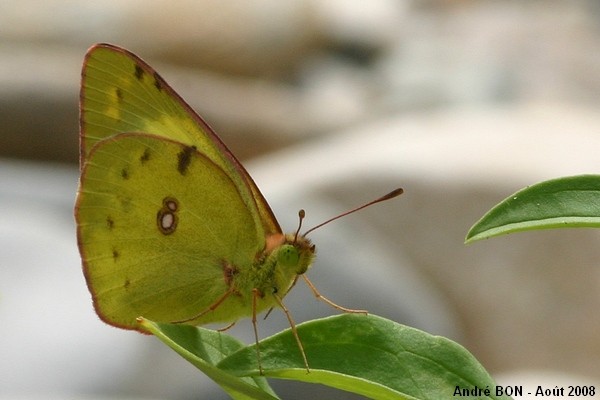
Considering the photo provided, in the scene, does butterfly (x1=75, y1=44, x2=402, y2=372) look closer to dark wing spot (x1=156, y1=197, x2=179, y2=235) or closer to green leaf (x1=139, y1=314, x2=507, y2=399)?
dark wing spot (x1=156, y1=197, x2=179, y2=235)

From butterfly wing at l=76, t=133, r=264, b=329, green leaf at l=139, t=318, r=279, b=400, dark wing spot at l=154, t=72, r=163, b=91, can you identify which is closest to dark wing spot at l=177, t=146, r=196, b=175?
butterfly wing at l=76, t=133, r=264, b=329

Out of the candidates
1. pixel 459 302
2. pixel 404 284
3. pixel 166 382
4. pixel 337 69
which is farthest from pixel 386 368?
pixel 337 69

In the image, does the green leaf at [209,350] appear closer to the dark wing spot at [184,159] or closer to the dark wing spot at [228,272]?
the dark wing spot at [228,272]

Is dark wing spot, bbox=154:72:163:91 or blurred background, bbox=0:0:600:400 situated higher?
blurred background, bbox=0:0:600:400

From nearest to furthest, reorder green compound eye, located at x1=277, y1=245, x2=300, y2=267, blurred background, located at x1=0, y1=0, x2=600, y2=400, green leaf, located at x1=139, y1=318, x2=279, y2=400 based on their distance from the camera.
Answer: green leaf, located at x1=139, y1=318, x2=279, y2=400
green compound eye, located at x1=277, y1=245, x2=300, y2=267
blurred background, located at x1=0, y1=0, x2=600, y2=400

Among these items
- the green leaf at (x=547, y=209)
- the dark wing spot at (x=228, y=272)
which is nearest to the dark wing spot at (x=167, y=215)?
the dark wing spot at (x=228, y=272)

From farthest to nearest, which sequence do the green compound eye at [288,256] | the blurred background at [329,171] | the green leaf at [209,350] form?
1. the blurred background at [329,171]
2. the green compound eye at [288,256]
3. the green leaf at [209,350]

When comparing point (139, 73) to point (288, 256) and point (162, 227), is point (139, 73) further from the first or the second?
point (288, 256)
